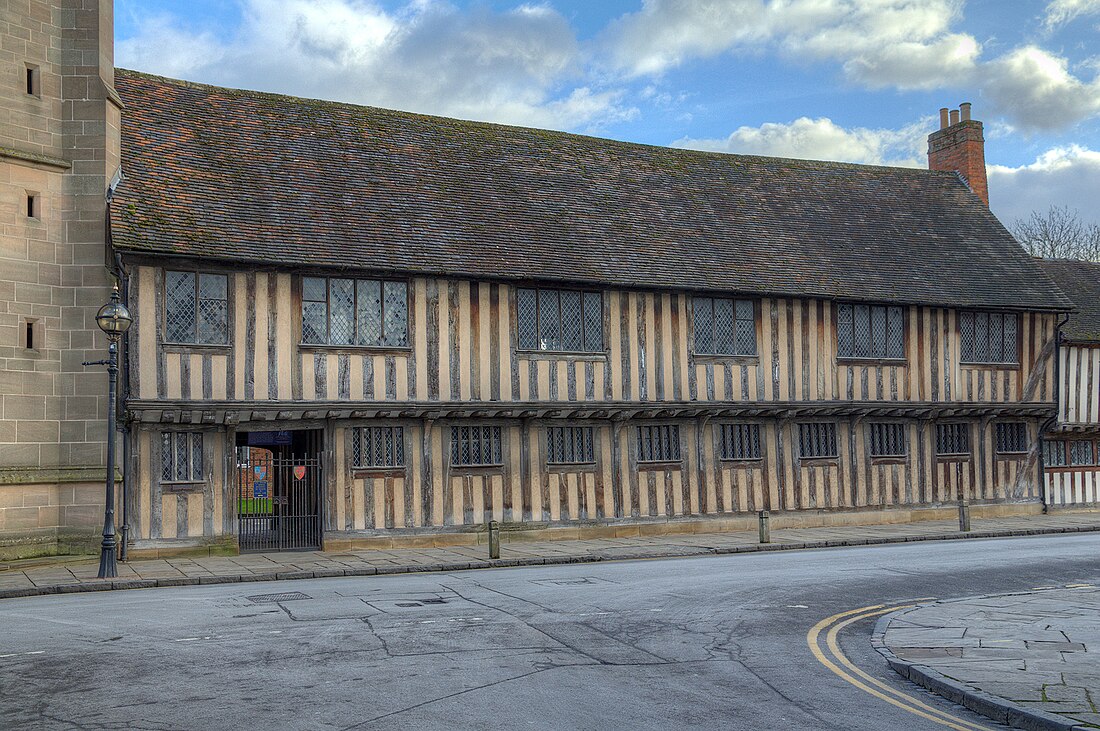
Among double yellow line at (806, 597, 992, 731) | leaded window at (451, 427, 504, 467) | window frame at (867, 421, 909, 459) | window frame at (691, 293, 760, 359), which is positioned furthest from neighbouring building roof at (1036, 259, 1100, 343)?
double yellow line at (806, 597, 992, 731)

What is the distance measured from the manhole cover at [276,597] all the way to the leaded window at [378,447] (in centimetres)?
647

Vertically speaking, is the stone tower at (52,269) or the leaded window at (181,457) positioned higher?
the stone tower at (52,269)

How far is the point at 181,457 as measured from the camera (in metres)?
18.7

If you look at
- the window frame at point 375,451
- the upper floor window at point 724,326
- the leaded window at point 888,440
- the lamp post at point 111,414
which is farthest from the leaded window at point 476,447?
the leaded window at point 888,440

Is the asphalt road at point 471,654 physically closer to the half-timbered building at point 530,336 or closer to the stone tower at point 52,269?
the stone tower at point 52,269

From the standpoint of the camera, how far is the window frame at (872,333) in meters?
24.7

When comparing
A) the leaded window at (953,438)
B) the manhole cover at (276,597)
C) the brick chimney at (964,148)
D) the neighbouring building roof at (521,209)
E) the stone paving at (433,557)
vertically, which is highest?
the brick chimney at (964,148)

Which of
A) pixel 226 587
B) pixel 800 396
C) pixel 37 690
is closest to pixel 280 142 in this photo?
pixel 226 587

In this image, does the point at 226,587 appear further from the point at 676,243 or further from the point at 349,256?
the point at 676,243

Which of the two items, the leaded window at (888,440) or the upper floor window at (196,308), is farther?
the leaded window at (888,440)

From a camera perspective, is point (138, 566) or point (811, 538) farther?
point (811, 538)

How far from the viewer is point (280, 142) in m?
22.3

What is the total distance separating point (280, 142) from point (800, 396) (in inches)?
509

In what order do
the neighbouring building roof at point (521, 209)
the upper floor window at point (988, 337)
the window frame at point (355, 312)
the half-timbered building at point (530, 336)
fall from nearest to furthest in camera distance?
1. the half-timbered building at point (530, 336)
2. the window frame at point (355, 312)
3. the neighbouring building roof at point (521, 209)
4. the upper floor window at point (988, 337)
